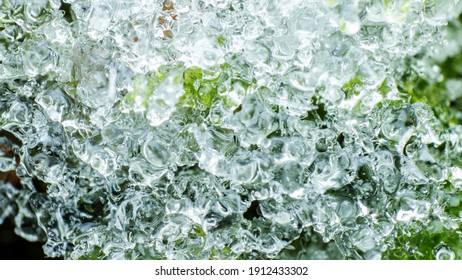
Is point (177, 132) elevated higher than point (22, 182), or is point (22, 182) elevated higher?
point (177, 132)

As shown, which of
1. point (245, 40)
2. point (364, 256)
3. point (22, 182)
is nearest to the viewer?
point (245, 40)

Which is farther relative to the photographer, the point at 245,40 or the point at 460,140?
the point at 460,140

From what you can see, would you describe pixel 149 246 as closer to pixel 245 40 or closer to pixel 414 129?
pixel 245 40

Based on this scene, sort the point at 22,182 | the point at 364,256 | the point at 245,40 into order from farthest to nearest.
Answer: the point at 22,182 → the point at 364,256 → the point at 245,40

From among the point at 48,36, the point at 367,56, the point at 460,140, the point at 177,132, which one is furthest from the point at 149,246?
the point at 460,140

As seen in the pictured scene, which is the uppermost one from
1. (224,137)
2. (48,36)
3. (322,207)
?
(48,36)

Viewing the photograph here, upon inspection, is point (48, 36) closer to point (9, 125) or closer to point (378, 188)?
point (9, 125)
